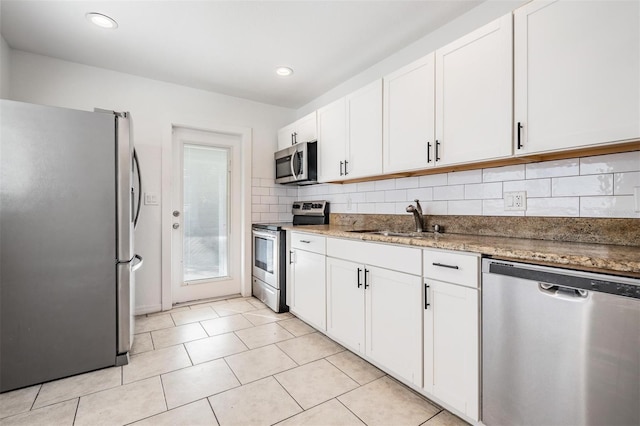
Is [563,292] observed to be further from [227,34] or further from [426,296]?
[227,34]

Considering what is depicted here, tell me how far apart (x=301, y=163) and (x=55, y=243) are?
6.70 ft

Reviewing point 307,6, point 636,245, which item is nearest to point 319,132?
point 307,6

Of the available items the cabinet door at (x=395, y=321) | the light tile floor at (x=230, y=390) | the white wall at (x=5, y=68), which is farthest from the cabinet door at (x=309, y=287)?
the white wall at (x=5, y=68)

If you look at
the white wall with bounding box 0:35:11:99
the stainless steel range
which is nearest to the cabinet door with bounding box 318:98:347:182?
the stainless steel range

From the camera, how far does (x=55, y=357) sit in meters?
1.88

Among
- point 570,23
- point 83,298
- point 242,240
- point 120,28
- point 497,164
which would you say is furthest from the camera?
point 242,240

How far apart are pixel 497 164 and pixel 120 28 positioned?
2807 mm

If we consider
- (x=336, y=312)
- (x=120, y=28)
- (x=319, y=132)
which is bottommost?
(x=336, y=312)

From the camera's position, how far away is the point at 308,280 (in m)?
2.61

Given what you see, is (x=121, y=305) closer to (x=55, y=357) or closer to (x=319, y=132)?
(x=55, y=357)

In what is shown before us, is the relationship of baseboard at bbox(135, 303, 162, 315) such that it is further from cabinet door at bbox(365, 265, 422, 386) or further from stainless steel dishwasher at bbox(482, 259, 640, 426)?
stainless steel dishwasher at bbox(482, 259, 640, 426)

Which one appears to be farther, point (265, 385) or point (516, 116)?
point (265, 385)

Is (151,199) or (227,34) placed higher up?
(227,34)

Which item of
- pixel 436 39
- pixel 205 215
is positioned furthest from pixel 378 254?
pixel 205 215
